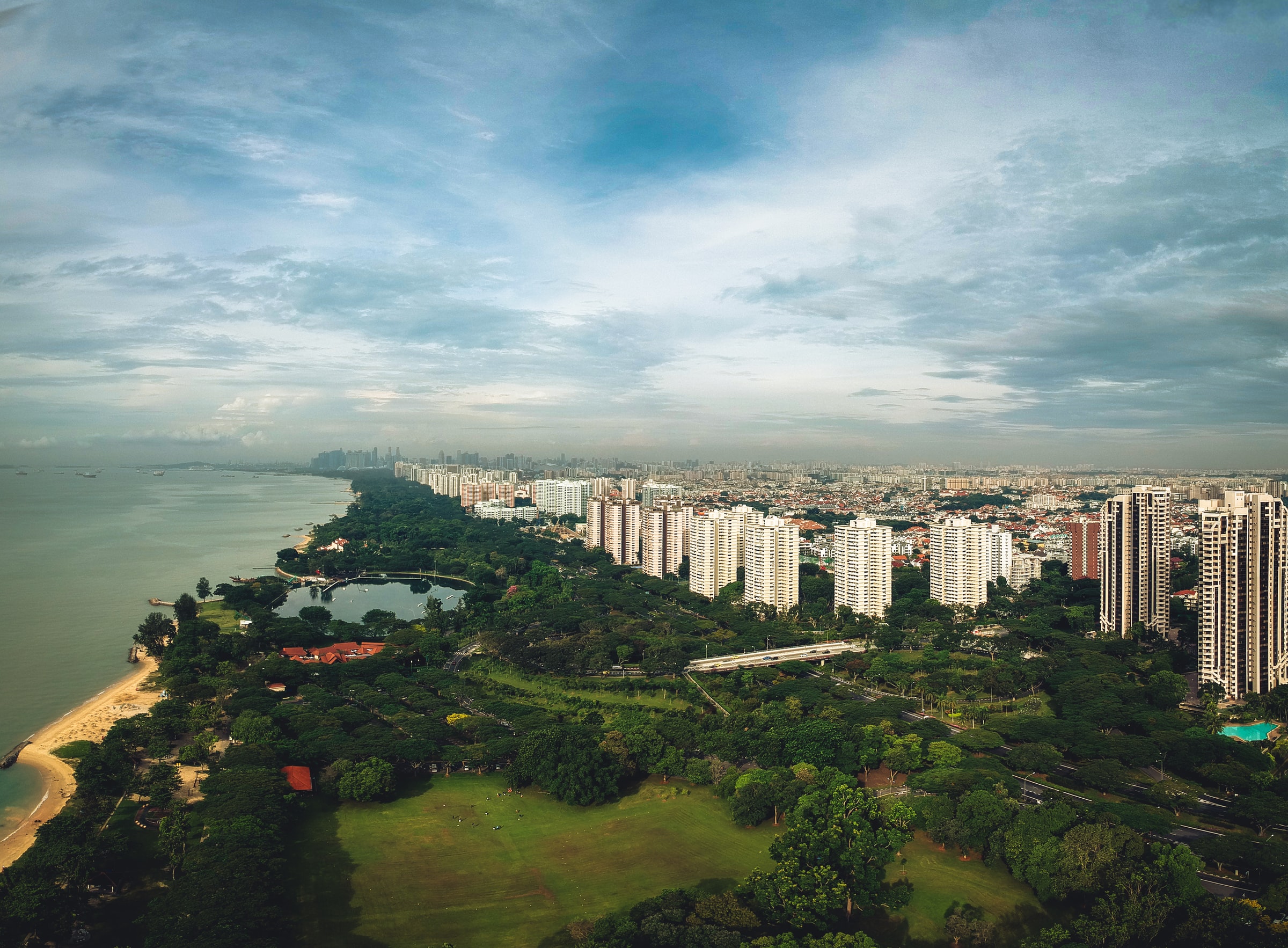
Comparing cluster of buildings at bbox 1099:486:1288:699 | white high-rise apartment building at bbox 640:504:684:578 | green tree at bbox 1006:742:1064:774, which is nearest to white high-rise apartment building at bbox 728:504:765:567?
white high-rise apartment building at bbox 640:504:684:578

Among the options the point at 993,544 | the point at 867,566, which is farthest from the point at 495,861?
the point at 993,544

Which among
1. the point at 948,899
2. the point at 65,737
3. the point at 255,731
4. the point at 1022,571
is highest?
the point at 1022,571

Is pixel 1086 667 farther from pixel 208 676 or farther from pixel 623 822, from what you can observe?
pixel 208 676

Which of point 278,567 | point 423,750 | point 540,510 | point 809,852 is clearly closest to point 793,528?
point 423,750

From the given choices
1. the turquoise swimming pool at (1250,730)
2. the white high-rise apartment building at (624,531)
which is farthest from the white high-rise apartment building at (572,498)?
the turquoise swimming pool at (1250,730)

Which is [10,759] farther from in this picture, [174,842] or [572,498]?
[572,498]

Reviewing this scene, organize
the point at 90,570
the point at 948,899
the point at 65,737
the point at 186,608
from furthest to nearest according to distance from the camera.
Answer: the point at 90,570 < the point at 186,608 < the point at 65,737 < the point at 948,899
